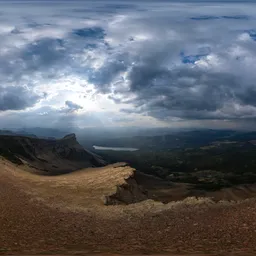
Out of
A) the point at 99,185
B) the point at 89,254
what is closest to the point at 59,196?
the point at 99,185

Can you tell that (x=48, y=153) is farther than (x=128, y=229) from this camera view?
Yes

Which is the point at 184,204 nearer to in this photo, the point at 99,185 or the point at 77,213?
the point at 77,213

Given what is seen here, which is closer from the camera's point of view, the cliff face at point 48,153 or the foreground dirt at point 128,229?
the foreground dirt at point 128,229

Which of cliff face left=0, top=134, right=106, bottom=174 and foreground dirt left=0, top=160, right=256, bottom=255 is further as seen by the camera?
cliff face left=0, top=134, right=106, bottom=174

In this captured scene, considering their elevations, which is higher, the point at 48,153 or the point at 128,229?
the point at 128,229
